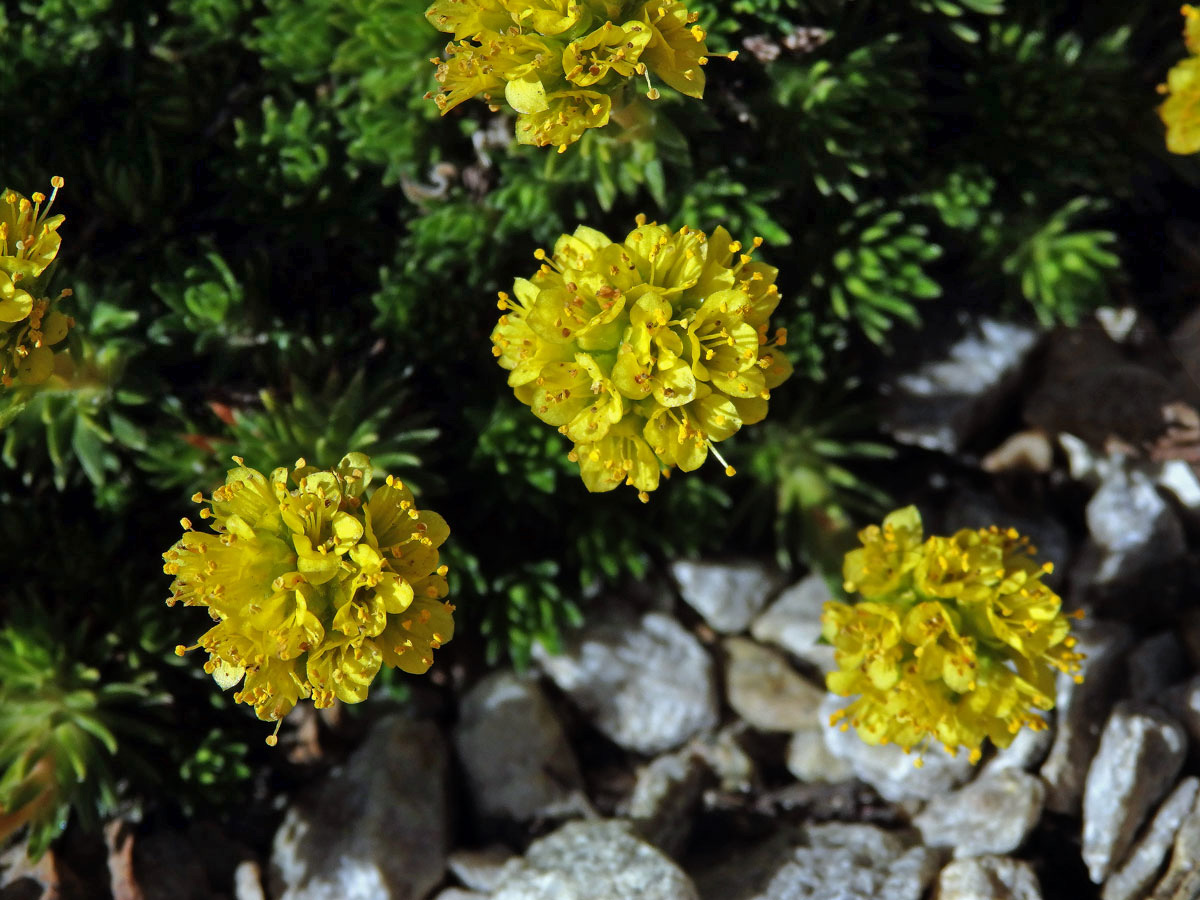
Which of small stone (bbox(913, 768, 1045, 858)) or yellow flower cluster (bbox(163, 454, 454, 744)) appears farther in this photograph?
small stone (bbox(913, 768, 1045, 858))

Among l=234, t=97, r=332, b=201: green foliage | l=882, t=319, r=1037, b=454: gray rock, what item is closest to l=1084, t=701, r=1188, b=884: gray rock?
l=882, t=319, r=1037, b=454: gray rock

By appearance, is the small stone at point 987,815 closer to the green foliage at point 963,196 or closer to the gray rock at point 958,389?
the gray rock at point 958,389

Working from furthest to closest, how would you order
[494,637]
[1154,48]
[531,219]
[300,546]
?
[1154,48]
[494,637]
[531,219]
[300,546]

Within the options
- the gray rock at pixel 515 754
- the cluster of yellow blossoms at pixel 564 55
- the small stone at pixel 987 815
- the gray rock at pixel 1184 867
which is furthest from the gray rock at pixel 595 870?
the cluster of yellow blossoms at pixel 564 55

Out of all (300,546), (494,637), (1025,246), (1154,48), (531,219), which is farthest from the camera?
(1154,48)

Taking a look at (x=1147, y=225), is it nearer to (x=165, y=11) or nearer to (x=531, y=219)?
(x=531, y=219)

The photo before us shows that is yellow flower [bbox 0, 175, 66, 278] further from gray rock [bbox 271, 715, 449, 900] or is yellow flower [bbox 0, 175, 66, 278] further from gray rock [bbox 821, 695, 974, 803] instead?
gray rock [bbox 821, 695, 974, 803]

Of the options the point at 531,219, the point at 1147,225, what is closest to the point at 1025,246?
the point at 1147,225

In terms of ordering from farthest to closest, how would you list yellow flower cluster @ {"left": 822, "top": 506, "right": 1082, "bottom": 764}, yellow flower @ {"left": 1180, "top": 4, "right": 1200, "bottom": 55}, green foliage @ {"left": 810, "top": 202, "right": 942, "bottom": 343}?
green foliage @ {"left": 810, "top": 202, "right": 942, "bottom": 343} < yellow flower @ {"left": 1180, "top": 4, "right": 1200, "bottom": 55} < yellow flower cluster @ {"left": 822, "top": 506, "right": 1082, "bottom": 764}
